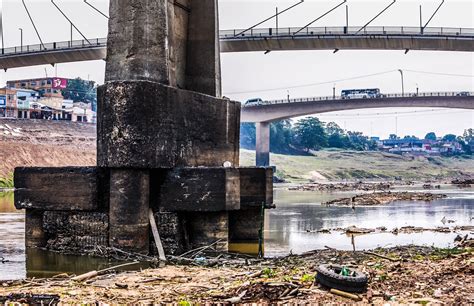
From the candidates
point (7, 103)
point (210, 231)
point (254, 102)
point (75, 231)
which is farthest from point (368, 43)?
point (7, 103)

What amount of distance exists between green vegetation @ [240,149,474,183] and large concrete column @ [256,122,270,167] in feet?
8.29

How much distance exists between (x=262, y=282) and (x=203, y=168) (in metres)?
5.11

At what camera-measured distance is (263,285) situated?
25.4 ft

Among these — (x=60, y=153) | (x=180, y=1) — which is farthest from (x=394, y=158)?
(x=180, y=1)

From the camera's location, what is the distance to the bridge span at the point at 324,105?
8019cm

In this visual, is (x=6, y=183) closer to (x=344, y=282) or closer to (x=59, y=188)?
(x=59, y=188)

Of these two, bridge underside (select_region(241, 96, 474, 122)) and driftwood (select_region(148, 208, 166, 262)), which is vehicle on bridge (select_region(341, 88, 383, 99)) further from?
driftwood (select_region(148, 208, 166, 262))

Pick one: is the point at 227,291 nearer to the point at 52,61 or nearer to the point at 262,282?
the point at 262,282

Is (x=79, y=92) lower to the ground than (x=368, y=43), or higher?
higher

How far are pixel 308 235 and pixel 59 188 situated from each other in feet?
23.4

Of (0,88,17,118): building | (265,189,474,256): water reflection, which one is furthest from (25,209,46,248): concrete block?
(0,88,17,118): building

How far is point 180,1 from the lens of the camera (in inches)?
580

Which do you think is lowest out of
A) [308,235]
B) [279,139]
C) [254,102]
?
[308,235]

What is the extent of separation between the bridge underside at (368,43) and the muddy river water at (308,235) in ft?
61.1
